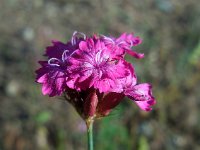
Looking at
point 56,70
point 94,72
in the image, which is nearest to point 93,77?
point 94,72

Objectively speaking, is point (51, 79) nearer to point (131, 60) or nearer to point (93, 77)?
point (93, 77)

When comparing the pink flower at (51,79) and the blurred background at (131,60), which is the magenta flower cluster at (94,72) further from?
the blurred background at (131,60)

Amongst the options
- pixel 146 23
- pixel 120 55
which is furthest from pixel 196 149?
pixel 120 55

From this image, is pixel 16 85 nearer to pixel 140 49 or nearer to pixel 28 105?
pixel 28 105

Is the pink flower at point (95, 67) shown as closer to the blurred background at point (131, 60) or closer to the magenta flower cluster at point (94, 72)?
the magenta flower cluster at point (94, 72)

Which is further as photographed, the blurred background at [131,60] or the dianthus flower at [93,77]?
the blurred background at [131,60]

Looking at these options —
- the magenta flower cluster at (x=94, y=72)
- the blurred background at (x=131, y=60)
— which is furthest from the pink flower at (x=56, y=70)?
the blurred background at (x=131, y=60)
